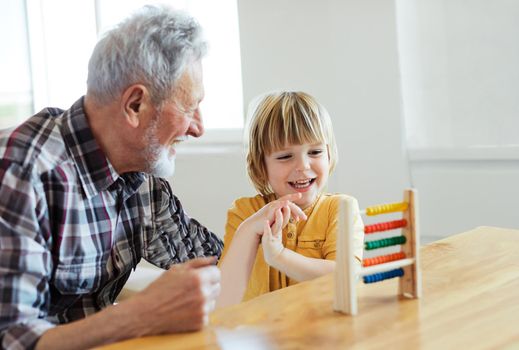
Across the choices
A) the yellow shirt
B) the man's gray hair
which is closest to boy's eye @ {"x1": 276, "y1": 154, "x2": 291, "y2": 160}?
the yellow shirt

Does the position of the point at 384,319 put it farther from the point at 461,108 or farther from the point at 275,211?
the point at 461,108

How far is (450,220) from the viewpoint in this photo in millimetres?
3244

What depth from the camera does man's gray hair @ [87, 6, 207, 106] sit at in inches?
75.7

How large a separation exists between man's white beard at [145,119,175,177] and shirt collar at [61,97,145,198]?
4.2 inches

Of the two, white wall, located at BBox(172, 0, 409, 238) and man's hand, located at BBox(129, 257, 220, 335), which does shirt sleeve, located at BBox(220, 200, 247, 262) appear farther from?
white wall, located at BBox(172, 0, 409, 238)

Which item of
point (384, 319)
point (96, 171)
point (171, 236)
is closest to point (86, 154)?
point (96, 171)

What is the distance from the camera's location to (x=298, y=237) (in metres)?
2.32

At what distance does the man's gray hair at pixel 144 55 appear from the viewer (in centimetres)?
192

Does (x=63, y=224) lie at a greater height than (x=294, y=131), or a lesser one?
lesser

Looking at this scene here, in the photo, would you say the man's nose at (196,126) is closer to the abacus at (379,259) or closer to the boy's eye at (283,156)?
the boy's eye at (283,156)

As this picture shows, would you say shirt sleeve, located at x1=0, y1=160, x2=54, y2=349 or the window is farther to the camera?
the window

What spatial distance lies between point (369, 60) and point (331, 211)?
1.24 m

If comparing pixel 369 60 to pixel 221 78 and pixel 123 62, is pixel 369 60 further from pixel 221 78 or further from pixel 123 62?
pixel 123 62

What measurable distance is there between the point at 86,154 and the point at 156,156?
179mm
